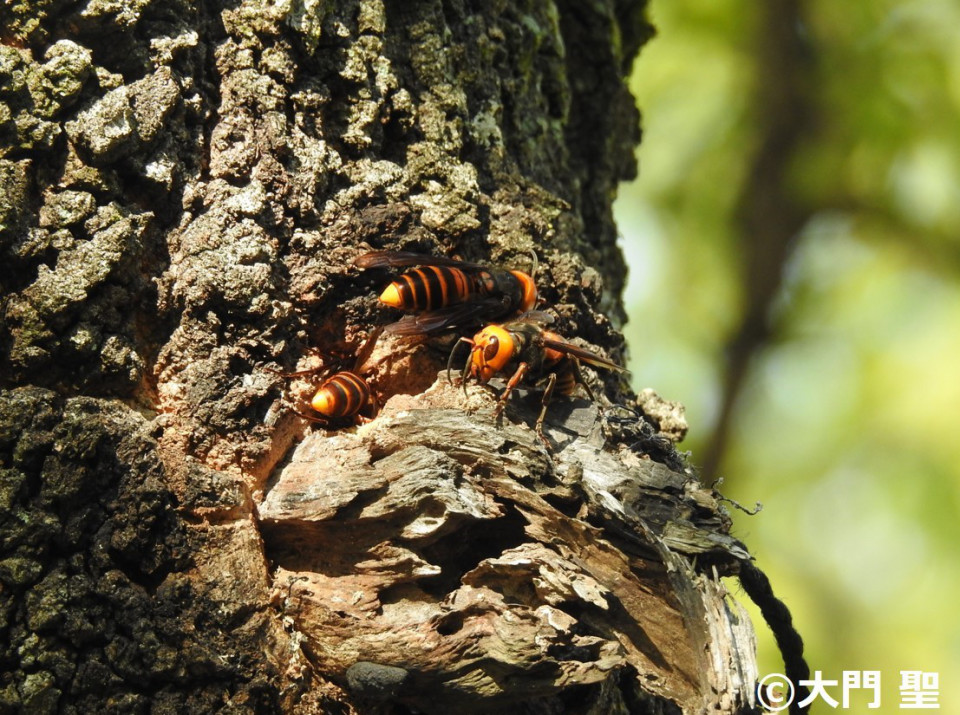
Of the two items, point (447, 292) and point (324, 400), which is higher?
point (447, 292)

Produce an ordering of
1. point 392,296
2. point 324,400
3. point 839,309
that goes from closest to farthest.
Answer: point 324,400
point 392,296
point 839,309

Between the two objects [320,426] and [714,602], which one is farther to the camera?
[320,426]

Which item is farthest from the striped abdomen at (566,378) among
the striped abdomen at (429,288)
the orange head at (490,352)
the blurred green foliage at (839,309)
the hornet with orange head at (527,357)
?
the blurred green foliage at (839,309)

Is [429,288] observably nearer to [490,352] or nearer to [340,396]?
[490,352]

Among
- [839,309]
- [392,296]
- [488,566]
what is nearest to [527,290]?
[392,296]

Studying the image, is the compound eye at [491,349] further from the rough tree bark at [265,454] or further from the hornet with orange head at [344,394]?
the hornet with orange head at [344,394]

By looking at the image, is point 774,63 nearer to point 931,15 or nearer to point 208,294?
point 931,15

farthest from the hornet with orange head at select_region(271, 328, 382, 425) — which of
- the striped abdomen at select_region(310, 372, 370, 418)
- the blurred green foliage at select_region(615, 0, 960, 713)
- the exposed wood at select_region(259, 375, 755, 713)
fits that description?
the blurred green foliage at select_region(615, 0, 960, 713)

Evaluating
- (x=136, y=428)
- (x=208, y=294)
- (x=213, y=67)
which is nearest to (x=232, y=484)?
(x=136, y=428)
